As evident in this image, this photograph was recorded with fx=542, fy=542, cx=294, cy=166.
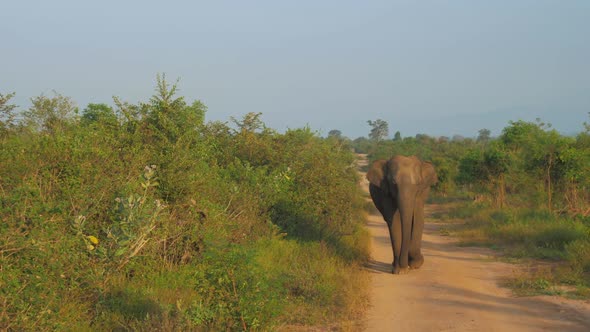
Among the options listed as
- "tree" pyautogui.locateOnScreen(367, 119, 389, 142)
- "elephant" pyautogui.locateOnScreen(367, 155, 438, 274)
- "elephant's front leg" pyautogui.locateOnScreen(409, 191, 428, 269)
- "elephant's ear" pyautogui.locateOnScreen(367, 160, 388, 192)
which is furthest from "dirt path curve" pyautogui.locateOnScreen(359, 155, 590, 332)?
"tree" pyautogui.locateOnScreen(367, 119, 389, 142)

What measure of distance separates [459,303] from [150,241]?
4.86 metres

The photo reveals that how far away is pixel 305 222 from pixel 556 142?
9.69m

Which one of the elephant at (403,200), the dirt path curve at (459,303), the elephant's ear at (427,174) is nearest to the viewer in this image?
the dirt path curve at (459,303)

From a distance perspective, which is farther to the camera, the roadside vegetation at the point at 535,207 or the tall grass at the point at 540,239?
the roadside vegetation at the point at 535,207

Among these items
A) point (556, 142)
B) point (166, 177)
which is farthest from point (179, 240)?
point (556, 142)

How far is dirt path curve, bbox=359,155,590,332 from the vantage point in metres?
7.29

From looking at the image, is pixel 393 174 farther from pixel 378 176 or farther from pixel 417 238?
pixel 417 238

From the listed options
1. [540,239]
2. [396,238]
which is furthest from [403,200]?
[540,239]

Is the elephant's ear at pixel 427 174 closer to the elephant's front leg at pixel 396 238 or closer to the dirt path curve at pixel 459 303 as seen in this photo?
the elephant's front leg at pixel 396 238

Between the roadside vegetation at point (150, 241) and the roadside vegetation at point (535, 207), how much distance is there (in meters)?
3.68

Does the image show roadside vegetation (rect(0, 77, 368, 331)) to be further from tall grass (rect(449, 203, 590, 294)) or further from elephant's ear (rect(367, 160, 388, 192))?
tall grass (rect(449, 203, 590, 294))

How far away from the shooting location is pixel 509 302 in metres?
8.49

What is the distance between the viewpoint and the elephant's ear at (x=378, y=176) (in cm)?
1170

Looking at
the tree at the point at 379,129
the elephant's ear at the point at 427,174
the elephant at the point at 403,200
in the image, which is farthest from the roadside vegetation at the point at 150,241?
the tree at the point at 379,129
